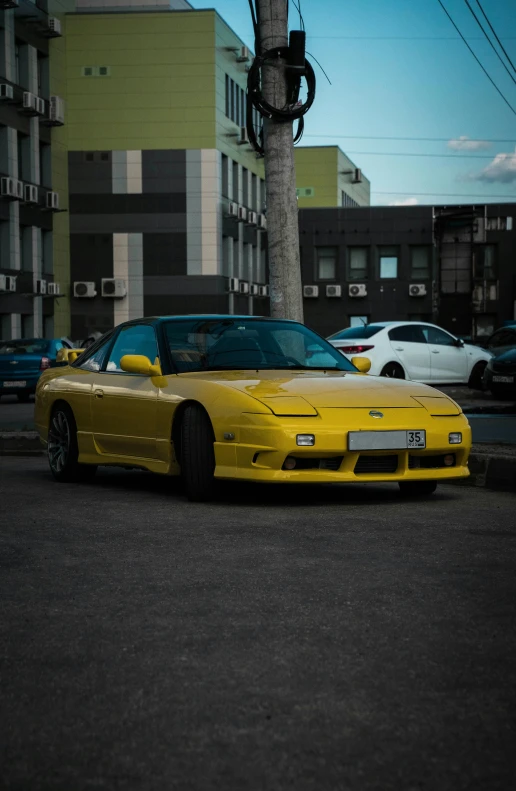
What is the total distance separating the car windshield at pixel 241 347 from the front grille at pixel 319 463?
1.30 m

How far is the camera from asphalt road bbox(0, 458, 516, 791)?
3170 millimetres

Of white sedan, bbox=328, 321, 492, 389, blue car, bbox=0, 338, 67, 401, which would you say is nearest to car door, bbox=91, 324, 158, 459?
white sedan, bbox=328, 321, 492, 389

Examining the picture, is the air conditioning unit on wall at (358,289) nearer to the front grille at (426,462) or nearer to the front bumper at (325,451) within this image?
the front grille at (426,462)

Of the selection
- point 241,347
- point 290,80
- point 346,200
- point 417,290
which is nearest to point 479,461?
point 241,347

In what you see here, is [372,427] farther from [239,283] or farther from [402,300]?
[402,300]

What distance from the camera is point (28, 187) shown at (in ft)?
156

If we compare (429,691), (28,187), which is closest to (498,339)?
(429,691)

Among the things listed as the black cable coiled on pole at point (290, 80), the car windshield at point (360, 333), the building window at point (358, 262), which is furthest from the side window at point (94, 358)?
the building window at point (358, 262)

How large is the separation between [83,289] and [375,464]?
47662 mm

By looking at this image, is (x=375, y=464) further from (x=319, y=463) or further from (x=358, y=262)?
(x=358, y=262)

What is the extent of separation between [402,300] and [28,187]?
88.1 feet

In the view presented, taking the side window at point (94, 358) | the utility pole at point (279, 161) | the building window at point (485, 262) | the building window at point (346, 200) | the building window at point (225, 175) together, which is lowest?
the side window at point (94, 358)

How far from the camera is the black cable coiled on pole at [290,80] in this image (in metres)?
14.4

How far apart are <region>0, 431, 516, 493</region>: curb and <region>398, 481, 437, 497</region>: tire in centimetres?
74
